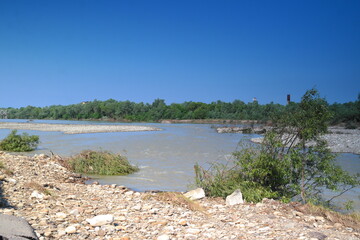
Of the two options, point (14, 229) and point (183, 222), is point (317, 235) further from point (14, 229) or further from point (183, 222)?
point (14, 229)

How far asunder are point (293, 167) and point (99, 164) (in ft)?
28.3

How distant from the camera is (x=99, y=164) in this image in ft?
45.1

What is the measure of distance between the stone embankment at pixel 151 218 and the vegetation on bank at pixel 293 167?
834 mm

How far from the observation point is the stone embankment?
5086mm

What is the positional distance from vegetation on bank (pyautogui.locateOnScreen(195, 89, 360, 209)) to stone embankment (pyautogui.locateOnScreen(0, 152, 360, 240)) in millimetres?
834

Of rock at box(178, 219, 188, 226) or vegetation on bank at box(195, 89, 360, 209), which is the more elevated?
vegetation on bank at box(195, 89, 360, 209)

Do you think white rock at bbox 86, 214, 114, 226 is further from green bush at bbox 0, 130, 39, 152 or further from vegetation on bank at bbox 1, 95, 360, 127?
vegetation on bank at bbox 1, 95, 360, 127

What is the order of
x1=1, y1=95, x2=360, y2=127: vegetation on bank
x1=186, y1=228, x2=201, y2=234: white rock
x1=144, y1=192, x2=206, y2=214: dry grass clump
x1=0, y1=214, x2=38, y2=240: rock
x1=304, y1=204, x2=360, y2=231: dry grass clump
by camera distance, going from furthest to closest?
x1=1, y1=95, x2=360, y2=127: vegetation on bank → x1=144, y1=192, x2=206, y2=214: dry grass clump → x1=304, y1=204, x2=360, y2=231: dry grass clump → x1=186, y1=228, x2=201, y2=234: white rock → x1=0, y1=214, x2=38, y2=240: rock

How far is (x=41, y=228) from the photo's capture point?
16.3ft

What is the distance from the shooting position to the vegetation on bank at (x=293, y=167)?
26.8ft

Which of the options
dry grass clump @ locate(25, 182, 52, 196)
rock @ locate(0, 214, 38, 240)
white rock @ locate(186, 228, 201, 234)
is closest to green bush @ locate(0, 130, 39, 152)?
A: dry grass clump @ locate(25, 182, 52, 196)

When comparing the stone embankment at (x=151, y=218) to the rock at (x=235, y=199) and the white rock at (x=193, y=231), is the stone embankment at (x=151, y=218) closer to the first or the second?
the white rock at (x=193, y=231)

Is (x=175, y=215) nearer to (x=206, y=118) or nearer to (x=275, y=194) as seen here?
(x=275, y=194)

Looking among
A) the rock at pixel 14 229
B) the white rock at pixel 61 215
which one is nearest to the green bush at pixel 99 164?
the white rock at pixel 61 215
